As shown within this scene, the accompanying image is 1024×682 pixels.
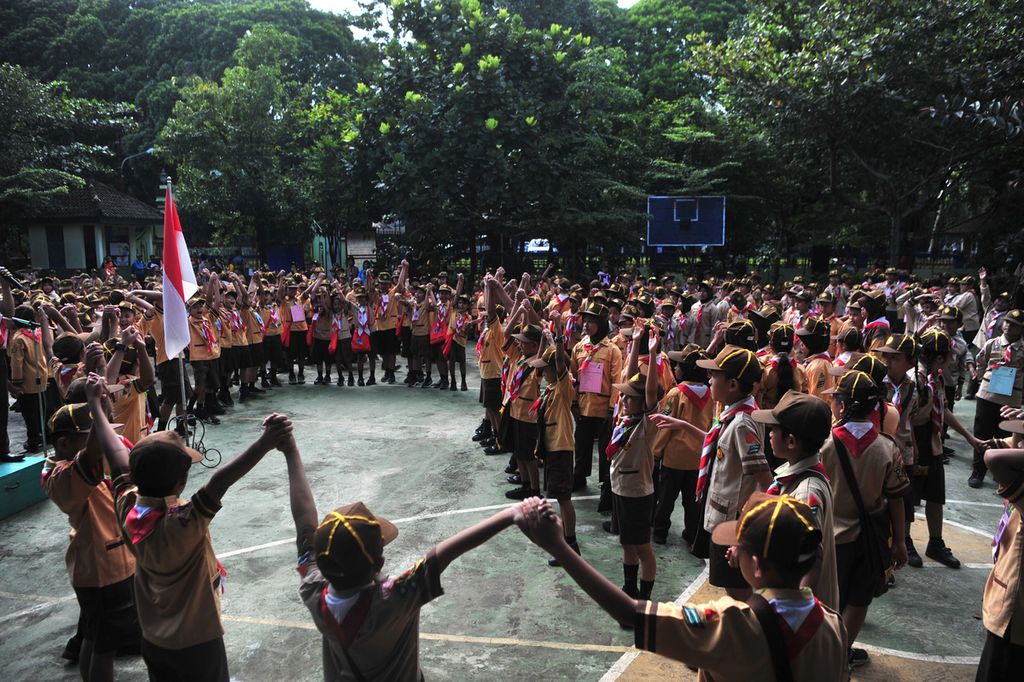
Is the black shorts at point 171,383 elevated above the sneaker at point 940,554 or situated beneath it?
elevated above

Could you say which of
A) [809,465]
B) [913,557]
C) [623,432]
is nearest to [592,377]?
[623,432]

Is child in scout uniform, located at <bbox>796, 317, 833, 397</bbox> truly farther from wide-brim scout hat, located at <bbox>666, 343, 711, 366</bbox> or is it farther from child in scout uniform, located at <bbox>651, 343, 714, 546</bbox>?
wide-brim scout hat, located at <bbox>666, 343, 711, 366</bbox>

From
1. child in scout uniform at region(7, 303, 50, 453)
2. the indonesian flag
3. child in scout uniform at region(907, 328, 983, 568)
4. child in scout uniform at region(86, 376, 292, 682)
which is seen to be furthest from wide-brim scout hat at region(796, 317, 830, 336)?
child in scout uniform at region(7, 303, 50, 453)

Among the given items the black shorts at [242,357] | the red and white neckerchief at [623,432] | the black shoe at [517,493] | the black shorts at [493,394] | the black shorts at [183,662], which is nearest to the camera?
the black shorts at [183,662]

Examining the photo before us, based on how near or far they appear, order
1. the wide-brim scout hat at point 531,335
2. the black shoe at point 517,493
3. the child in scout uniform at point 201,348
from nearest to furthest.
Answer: the wide-brim scout hat at point 531,335
the black shoe at point 517,493
the child in scout uniform at point 201,348

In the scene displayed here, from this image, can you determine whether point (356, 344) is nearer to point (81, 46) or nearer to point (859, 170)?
point (859, 170)

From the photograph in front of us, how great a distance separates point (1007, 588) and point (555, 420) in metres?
3.76

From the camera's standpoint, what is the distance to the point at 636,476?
18.1 ft

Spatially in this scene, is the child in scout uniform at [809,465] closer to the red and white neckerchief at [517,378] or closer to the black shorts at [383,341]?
the red and white neckerchief at [517,378]

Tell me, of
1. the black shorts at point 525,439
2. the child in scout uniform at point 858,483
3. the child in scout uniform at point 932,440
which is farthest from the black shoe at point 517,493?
the child in scout uniform at point 858,483

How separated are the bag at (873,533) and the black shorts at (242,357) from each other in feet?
36.3

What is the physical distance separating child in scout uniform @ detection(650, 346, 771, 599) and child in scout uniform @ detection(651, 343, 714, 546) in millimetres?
1333

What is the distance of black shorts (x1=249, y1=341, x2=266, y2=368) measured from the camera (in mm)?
13289

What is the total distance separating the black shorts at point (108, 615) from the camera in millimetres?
4230
